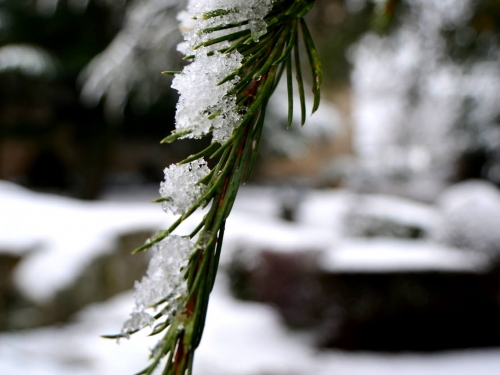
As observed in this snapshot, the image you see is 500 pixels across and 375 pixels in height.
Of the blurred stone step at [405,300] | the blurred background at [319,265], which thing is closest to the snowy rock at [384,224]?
the blurred background at [319,265]

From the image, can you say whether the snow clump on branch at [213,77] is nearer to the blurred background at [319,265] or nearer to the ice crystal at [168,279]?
the ice crystal at [168,279]

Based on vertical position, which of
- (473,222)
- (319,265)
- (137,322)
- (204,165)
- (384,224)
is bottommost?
(137,322)

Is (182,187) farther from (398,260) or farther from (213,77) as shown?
(398,260)

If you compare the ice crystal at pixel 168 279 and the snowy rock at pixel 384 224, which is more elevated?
the snowy rock at pixel 384 224

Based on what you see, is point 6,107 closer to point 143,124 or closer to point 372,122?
point 143,124

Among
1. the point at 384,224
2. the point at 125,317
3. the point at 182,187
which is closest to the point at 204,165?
the point at 182,187

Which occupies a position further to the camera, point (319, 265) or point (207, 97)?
point (319, 265)

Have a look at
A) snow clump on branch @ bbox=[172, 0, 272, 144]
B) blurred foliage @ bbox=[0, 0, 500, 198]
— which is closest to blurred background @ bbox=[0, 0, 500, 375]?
snow clump on branch @ bbox=[172, 0, 272, 144]
